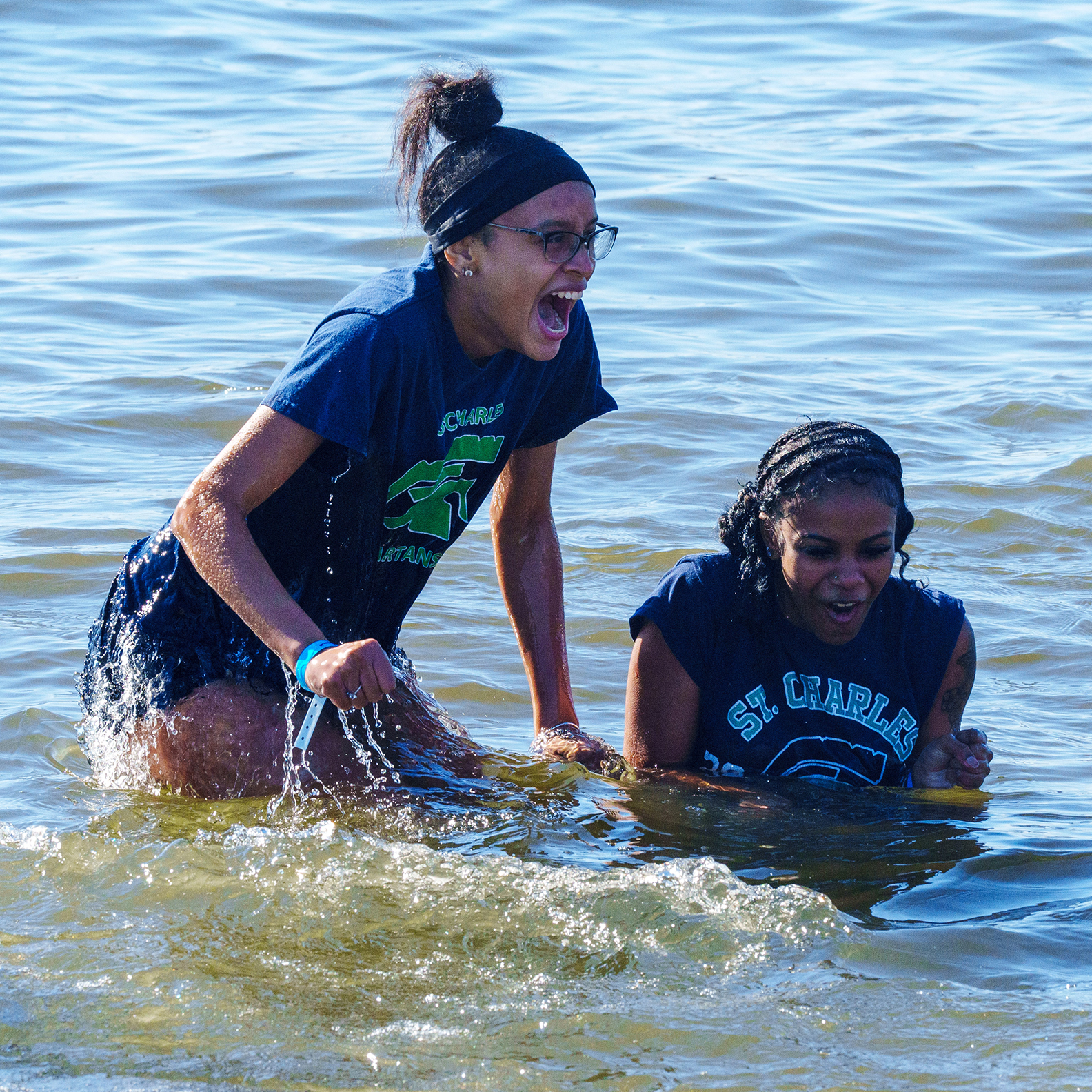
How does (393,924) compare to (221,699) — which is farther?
(221,699)

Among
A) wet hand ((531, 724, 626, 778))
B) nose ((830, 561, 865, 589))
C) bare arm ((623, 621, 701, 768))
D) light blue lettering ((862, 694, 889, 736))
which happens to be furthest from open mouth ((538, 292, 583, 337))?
light blue lettering ((862, 694, 889, 736))

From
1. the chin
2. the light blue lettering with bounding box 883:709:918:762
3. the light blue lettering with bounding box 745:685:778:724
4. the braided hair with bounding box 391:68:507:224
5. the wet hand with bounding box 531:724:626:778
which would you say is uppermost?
the braided hair with bounding box 391:68:507:224

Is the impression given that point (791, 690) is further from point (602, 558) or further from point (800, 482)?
point (602, 558)

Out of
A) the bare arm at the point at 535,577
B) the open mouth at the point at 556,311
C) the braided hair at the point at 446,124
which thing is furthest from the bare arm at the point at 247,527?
the bare arm at the point at 535,577

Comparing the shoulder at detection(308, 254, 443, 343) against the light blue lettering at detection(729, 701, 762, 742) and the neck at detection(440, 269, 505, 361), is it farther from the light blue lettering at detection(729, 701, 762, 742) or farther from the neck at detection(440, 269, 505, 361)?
the light blue lettering at detection(729, 701, 762, 742)

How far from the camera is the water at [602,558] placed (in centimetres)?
332

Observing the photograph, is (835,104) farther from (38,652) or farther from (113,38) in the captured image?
(38,652)

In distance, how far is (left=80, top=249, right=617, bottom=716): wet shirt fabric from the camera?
4047mm

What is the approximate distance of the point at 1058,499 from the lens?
7402 mm

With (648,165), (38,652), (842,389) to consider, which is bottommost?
(38,652)

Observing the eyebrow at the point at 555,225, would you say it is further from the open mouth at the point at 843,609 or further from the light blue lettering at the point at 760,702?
the light blue lettering at the point at 760,702

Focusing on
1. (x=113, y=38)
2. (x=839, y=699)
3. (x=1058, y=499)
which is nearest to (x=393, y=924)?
(x=839, y=699)

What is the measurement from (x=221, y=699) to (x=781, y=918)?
1499 mm

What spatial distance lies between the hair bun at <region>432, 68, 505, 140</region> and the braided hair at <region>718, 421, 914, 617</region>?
109cm
